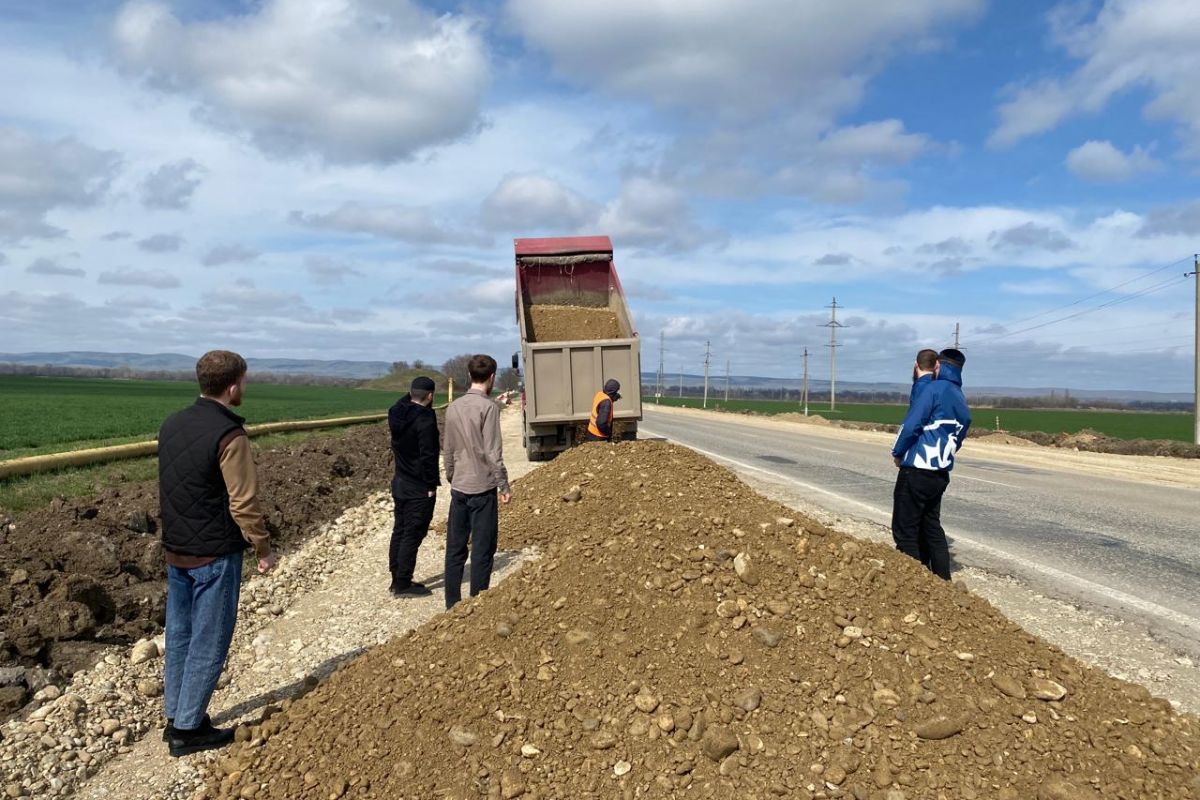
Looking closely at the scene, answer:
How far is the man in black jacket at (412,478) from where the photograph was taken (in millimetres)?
6066

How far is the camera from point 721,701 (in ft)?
11.2

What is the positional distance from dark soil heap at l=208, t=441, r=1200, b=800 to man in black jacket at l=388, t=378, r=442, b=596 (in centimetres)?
193

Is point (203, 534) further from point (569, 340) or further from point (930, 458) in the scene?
point (569, 340)

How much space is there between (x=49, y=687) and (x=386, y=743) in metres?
2.18

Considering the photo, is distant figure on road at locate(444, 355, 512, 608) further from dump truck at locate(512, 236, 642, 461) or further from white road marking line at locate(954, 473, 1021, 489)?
white road marking line at locate(954, 473, 1021, 489)

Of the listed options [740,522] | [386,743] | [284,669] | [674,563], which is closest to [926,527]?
[740,522]

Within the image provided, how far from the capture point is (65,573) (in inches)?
224

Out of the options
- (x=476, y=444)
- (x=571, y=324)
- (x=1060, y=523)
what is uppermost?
(x=571, y=324)

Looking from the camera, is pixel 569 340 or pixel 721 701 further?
pixel 569 340

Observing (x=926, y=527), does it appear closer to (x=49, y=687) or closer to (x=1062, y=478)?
(x=49, y=687)

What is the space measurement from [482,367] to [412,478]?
4.95ft

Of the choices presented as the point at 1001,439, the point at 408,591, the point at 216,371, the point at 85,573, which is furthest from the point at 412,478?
the point at 1001,439

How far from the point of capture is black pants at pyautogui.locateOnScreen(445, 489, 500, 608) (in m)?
5.23

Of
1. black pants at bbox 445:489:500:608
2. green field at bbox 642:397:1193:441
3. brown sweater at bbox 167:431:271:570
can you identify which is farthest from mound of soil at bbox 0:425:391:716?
green field at bbox 642:397:1193:441
